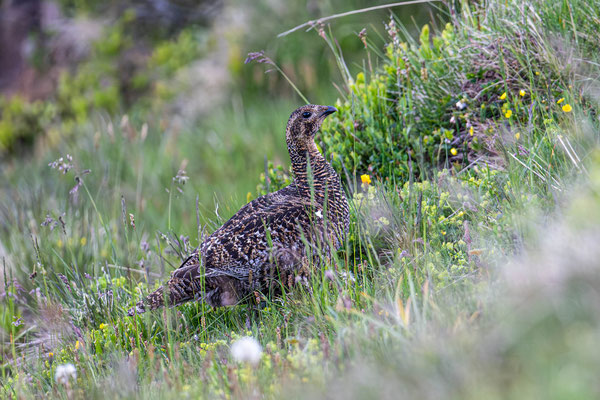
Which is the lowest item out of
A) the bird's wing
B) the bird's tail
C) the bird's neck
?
the bird's tail

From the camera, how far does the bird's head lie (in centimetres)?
470

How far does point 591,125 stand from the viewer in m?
3.79

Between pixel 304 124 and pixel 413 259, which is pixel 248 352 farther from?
pixel 304 124

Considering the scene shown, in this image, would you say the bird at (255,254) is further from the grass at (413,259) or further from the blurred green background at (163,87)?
the blurred green background at (163,87)

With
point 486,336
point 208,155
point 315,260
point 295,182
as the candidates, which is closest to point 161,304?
point 315,260

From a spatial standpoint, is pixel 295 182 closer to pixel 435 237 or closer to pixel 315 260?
→ pixel 315 260

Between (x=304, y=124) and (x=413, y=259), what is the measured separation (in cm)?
161

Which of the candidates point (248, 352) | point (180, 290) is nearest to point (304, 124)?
point (180, 290)

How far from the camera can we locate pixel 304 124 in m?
4.70

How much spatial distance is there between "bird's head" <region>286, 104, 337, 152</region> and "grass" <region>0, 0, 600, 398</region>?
23.9 inches

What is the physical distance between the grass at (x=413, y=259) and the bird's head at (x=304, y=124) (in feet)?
1.99

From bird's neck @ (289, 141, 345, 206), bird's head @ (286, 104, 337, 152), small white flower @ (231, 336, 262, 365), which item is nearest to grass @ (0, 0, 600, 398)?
small white flower @ (231, 336, 262, 365)

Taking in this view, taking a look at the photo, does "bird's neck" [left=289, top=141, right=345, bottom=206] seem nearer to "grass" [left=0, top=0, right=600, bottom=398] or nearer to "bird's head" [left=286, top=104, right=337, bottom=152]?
"bird's head" [left=286, top=104, right=337, bottom=152]

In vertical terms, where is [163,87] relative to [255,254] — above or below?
above
